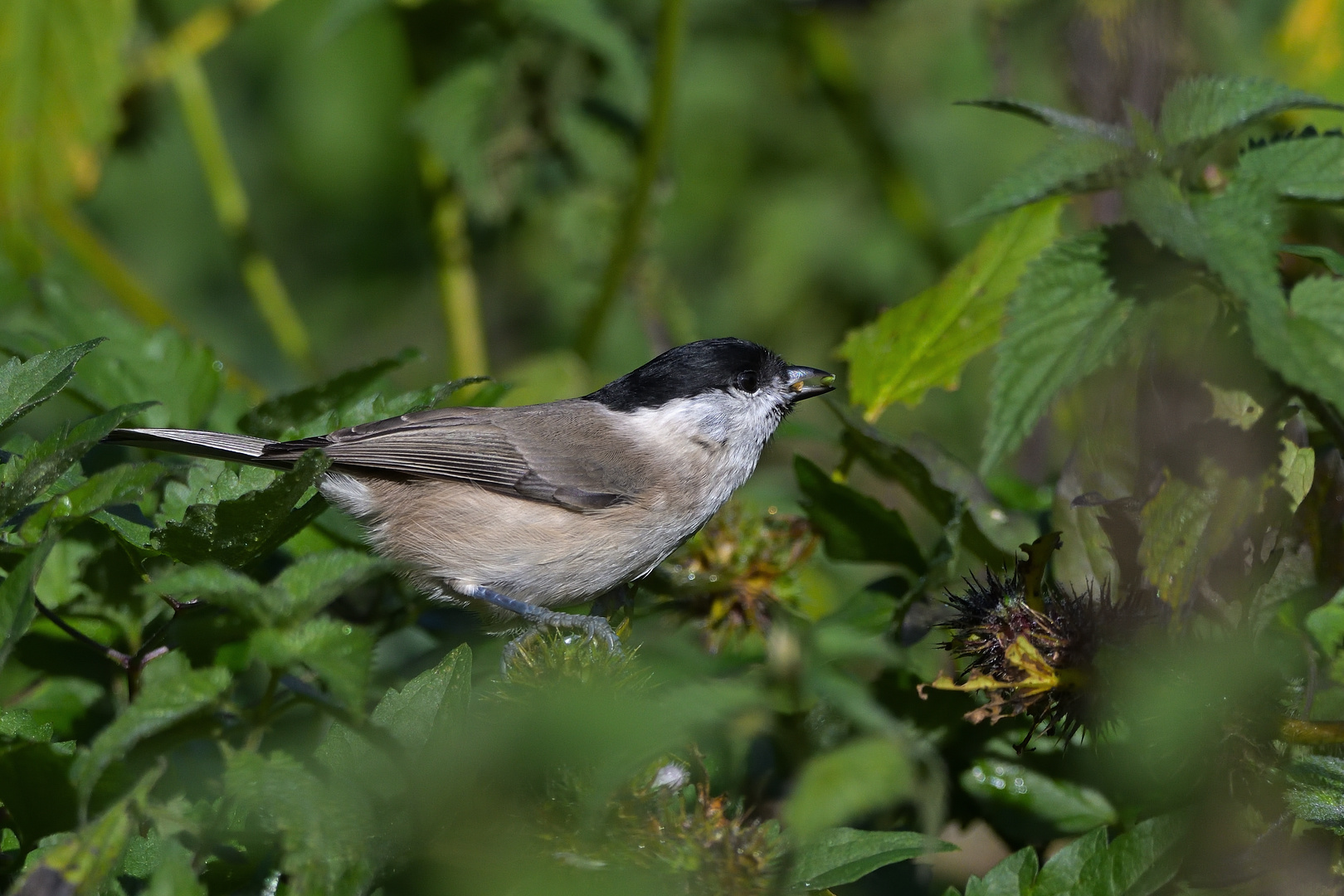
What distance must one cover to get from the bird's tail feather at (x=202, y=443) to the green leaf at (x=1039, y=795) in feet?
4.82

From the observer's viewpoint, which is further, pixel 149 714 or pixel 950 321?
pixel 950 321

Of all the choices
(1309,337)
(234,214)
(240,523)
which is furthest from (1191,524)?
(234,214)

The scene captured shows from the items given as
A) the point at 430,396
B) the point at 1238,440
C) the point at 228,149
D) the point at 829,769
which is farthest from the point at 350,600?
the point at 228,149

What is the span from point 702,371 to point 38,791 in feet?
6.08

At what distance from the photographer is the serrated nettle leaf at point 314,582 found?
4.55 feet

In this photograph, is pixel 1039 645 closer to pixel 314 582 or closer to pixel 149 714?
pixel 314 582

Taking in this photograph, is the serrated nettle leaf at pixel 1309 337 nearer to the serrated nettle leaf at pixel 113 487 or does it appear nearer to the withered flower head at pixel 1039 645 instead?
the withered flower head at pixel 1039 645

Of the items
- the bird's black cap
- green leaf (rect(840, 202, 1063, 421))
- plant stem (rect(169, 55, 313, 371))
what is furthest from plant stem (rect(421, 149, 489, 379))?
green leaf (rect(840, 202, 1063, 421))

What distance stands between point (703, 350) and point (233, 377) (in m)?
1.39

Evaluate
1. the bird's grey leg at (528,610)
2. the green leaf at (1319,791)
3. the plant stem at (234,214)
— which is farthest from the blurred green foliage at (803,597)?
the plant stem at (234,214)

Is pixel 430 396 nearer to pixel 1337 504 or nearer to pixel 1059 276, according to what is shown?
pixel 1059 276

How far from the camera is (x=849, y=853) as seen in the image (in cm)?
157

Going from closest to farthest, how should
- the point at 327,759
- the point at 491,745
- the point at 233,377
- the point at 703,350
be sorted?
the point at 491,745 < the point at 327,759 < the point at 703,350 < the point at 233,377

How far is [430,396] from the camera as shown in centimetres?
205
